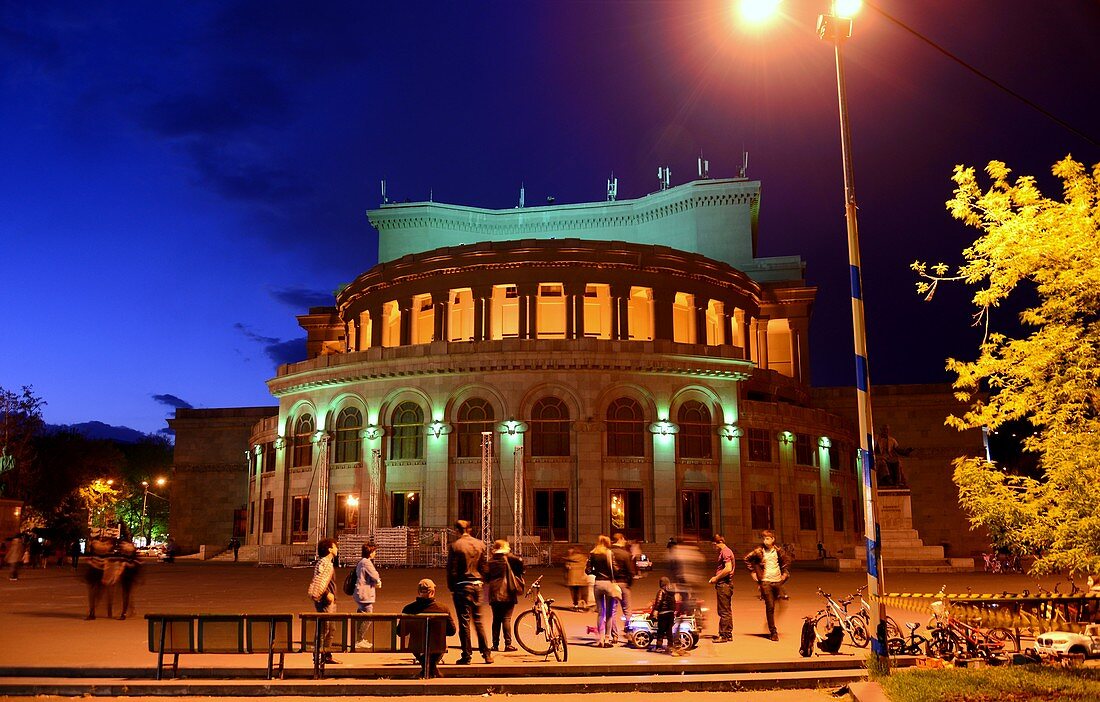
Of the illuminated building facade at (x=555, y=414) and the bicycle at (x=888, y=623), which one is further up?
the illuminated building facade at (x=555, y=414)

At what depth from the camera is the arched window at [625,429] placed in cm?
4388

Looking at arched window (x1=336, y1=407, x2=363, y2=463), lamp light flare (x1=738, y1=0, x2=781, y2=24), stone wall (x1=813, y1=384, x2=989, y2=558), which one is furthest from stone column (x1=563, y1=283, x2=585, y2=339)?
lamp light flare (x1=738, y1=0, x2=781, y2=24)

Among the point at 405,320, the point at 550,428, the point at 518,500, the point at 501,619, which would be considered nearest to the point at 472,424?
the point at 550,428

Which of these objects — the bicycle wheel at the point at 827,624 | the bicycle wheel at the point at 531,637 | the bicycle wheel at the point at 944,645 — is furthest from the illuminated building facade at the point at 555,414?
the bicycle wheel at the point at 944,645

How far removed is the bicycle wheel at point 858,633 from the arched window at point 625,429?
2777 cm

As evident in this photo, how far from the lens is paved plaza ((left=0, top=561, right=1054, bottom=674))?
14047mm

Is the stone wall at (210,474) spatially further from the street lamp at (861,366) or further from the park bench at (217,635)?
the street lamp at (861,366)

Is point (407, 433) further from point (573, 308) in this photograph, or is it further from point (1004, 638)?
point (1004, 638)

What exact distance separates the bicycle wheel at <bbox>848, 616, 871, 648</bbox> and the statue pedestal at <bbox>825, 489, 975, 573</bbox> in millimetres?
21612

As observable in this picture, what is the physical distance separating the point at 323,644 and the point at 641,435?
31752 mm

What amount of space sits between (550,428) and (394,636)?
102ft

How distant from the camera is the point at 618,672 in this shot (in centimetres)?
1343

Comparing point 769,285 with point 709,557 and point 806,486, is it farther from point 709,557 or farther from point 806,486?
point 709,557

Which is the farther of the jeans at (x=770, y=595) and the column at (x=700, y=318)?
the column at (x=700, y=318)
